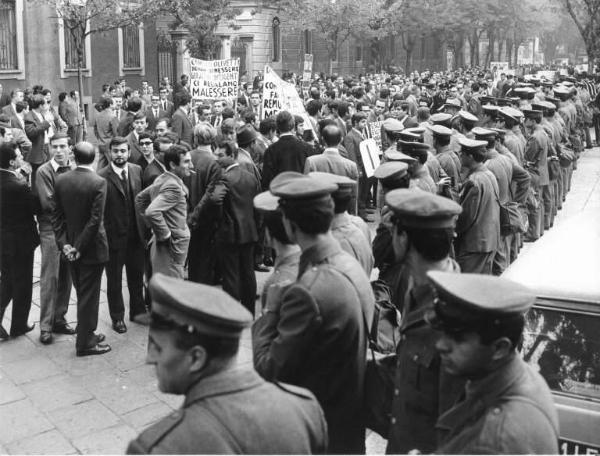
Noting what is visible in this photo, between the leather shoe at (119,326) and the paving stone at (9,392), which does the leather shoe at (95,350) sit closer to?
the leather shoe at (119,326)

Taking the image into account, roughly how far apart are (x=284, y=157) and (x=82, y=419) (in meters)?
4.45

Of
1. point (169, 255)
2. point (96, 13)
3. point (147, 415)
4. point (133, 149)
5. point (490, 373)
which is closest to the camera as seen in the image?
point (490, 373)

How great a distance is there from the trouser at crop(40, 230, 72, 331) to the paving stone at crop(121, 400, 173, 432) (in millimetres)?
1892

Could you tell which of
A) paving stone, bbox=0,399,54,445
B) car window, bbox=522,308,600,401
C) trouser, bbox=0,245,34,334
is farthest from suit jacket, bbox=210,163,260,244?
car window, bbox=522,308,600,401

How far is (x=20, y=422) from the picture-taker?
575 centimetres

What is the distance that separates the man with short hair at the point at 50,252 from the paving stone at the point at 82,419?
1534 mm

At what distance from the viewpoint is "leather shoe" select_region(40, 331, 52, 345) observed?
7.31m

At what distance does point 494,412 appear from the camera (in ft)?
8.03

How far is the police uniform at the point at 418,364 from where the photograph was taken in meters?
3.18

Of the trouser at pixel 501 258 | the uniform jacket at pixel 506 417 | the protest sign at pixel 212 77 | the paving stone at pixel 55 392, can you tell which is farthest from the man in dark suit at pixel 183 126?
the uniform jacket at pixel 506 417

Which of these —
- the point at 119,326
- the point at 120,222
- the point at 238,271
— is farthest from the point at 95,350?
the point at 238,271

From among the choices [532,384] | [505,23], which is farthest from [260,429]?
[505,23]

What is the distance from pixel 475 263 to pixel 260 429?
5.77 m

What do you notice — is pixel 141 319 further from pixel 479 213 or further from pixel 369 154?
pixel 369 154
